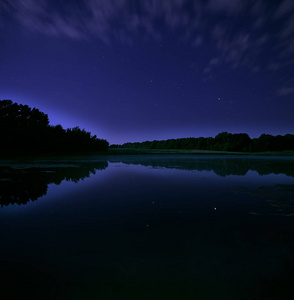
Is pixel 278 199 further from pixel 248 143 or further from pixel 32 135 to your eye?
pixel 248 143

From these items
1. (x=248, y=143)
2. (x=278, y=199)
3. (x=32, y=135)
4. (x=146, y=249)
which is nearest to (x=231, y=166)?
(x=278, y=199)

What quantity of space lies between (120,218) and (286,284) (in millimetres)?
3766

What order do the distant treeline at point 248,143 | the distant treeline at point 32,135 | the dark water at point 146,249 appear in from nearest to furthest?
the dark water at point 146,249, the distant treeline at point 32,135, the distant treeline at point 248,143

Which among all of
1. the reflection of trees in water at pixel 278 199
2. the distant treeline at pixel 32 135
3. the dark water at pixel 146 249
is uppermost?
the distant treeline at pixel 32 135

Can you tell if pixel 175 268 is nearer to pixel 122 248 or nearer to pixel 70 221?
pixel 122 248

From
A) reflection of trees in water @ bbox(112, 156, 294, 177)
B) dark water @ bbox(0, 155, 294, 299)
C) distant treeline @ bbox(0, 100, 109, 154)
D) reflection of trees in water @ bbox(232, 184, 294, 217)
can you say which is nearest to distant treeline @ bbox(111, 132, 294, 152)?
distant treeline @ bbox(0, 100, 109, 154)

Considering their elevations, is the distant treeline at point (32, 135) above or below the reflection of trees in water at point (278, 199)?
above

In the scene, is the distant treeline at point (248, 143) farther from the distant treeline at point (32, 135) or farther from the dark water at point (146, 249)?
the dark water at point (146, 249)

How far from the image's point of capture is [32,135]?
41.8 meters

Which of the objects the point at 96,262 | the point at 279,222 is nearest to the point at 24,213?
the point at 96,262

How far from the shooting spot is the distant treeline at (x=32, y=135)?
127ft

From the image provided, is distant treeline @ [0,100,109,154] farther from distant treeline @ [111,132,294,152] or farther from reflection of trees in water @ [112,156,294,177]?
distant treeline @ [111,132,294,152]

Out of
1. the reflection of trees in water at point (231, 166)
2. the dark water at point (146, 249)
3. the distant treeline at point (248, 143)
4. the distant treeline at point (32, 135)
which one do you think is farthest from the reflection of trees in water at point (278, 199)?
the distant treeline at point (248, 143)

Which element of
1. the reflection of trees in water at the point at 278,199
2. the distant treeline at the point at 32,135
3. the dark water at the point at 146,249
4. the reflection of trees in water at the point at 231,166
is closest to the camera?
the dark water at the point at 146,249
